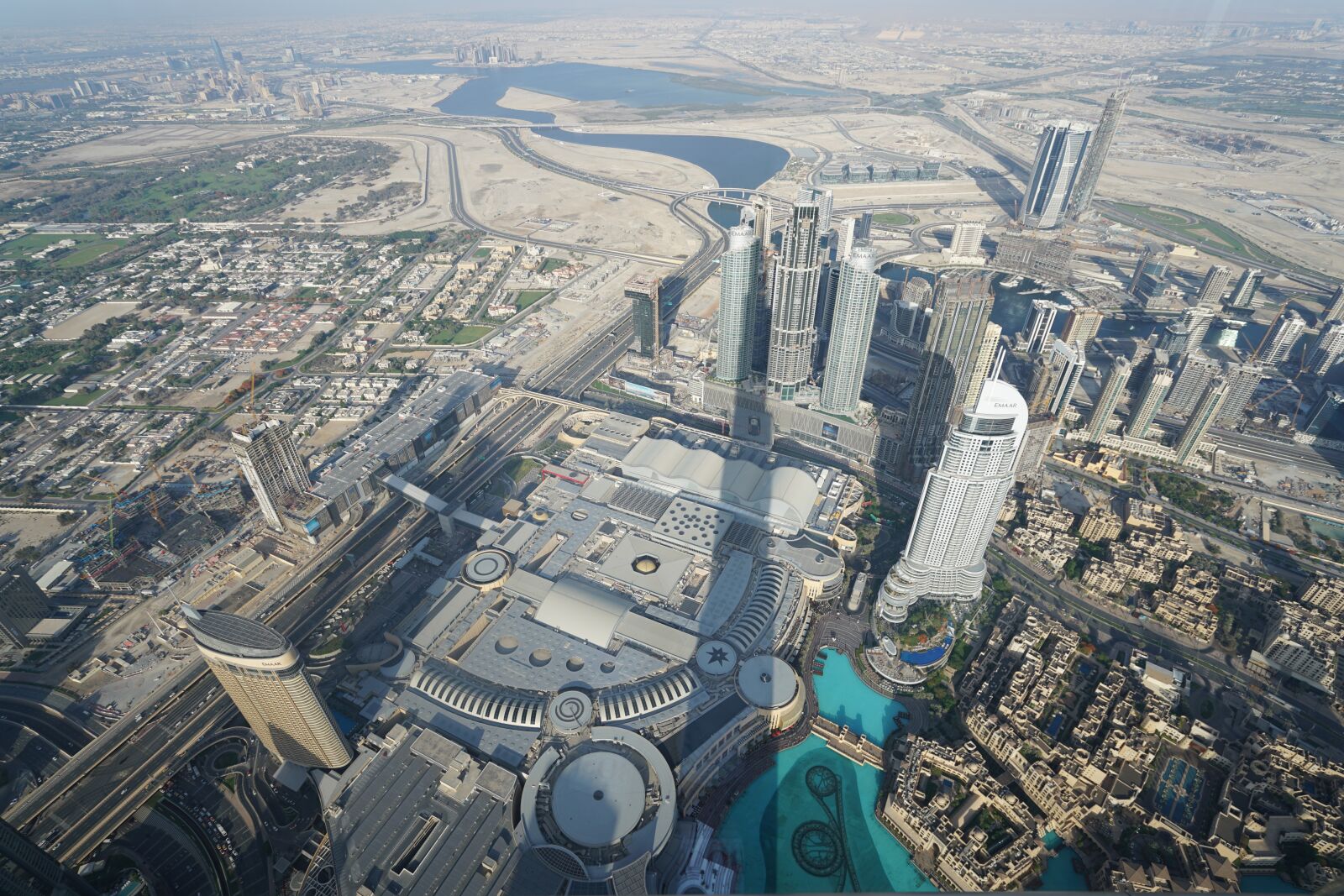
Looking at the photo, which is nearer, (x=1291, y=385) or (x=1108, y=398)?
(x=1108, y=398)

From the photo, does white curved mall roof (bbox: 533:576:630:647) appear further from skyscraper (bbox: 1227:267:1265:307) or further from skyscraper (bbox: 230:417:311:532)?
skyscraper (bbox: 1227:267:1265:307)

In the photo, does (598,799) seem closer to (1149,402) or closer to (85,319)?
(1149,402)

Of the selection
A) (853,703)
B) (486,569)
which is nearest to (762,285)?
(486,569)

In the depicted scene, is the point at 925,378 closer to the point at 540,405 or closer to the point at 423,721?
the point at 540,405

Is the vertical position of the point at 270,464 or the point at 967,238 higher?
the point at 270,464

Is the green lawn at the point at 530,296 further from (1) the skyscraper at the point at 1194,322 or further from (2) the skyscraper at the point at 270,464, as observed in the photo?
(1) the skyscraper at the point at 1194,322

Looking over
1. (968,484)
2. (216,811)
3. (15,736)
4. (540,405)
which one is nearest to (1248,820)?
(968,484)

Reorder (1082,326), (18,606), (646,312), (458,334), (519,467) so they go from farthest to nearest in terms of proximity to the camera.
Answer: (458,334) → (646,312) → (1082,326) → (519,467) → (18,606)

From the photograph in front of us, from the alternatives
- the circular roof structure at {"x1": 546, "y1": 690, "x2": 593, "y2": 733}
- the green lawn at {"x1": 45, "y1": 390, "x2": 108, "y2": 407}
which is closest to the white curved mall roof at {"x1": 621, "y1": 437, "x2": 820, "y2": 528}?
the circular roof structure at {"x1": 546, "y1": 690, "x2": 593, "y2": 733}
